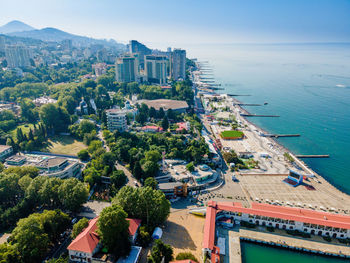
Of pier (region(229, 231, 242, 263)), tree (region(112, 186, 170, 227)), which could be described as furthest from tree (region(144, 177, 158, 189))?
pier (region(229, 231, 242, 263))

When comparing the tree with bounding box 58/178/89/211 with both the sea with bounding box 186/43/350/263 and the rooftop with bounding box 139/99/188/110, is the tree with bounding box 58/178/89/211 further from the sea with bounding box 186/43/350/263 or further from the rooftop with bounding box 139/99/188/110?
the rooftop with bounding box 139/99/188/110

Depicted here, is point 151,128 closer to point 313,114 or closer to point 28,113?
point 28,113

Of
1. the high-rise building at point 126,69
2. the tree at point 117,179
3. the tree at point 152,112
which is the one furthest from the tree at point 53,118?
the high-rise building at point 126,69

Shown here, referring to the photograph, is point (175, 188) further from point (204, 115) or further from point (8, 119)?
point (8, 119)

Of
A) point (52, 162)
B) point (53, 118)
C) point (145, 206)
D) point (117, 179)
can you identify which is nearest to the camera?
point (145, 206)

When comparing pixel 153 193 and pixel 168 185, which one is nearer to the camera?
pixel 153 193

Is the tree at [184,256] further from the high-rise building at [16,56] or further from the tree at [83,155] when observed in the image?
the high-rise building at [16,56]

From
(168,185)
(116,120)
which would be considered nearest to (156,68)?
(116,120)
